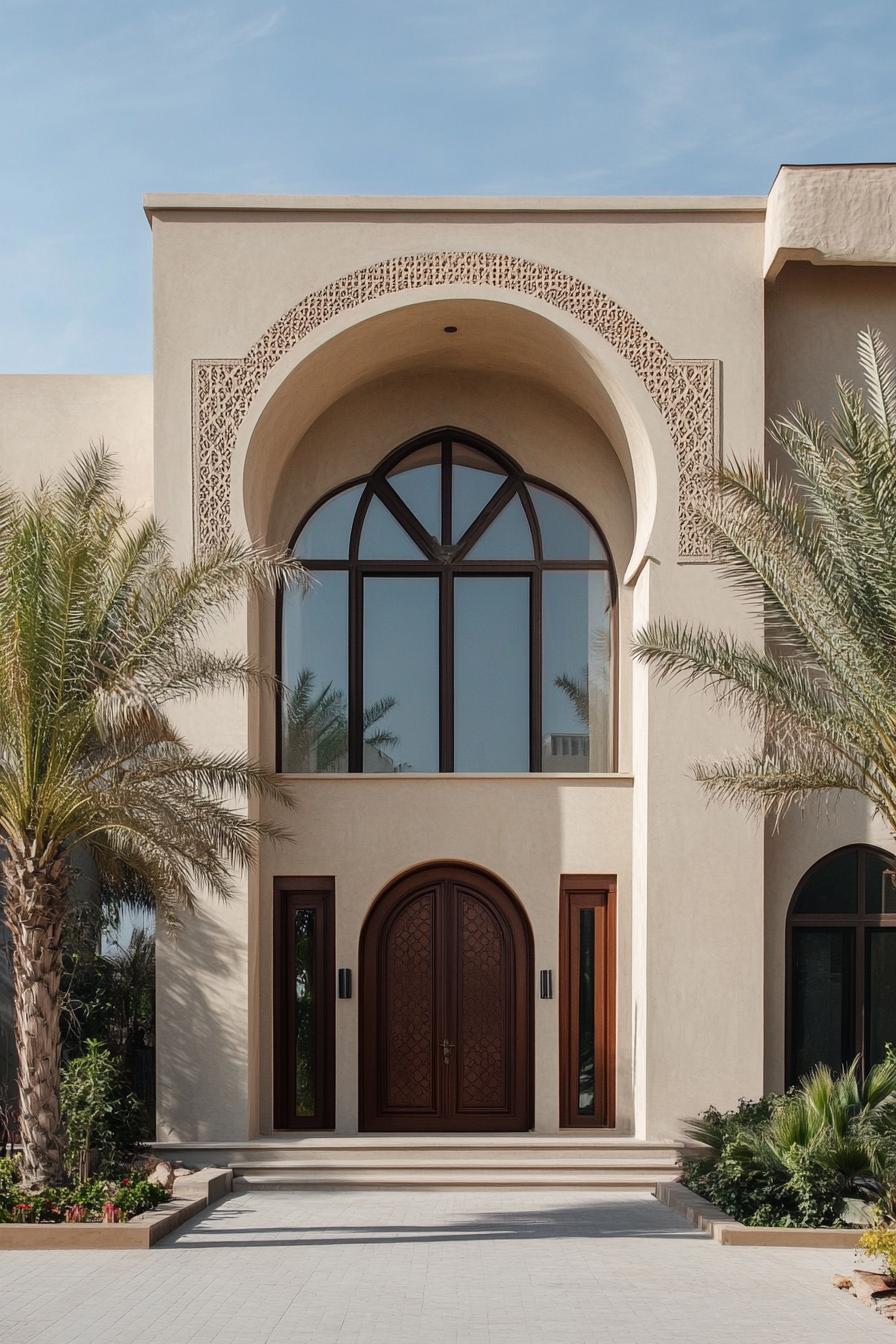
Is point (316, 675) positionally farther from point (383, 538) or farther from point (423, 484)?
point (423, 484)

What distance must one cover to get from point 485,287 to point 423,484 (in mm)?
2322

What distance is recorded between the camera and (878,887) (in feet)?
47.3

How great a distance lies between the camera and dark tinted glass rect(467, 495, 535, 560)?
1538cm

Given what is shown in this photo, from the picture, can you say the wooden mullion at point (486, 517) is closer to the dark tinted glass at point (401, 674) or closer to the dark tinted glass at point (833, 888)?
the dark tinted glass at point (401, 674)

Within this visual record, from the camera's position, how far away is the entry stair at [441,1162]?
1309cm

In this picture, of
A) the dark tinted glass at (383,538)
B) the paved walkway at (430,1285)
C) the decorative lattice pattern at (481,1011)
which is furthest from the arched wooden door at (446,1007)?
the dark tinted glass at (383,538)

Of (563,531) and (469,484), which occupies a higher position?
(469,484)

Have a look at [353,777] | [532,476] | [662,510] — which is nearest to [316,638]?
[353,777]

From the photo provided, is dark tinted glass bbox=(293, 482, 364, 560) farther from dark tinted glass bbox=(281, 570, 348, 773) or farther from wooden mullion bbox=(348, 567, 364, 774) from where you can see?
wooden mullion bbox=(348, 567, 364, 774)

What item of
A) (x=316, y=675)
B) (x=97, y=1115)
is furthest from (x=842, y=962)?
(x=97, y=1115)

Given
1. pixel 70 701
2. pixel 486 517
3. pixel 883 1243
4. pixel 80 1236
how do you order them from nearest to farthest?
1. pixel 883 1243
2. pixel 80 1236
3. pixel 70 701
4. pixel 486 517

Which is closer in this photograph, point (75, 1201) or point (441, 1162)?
point (75, 1201)

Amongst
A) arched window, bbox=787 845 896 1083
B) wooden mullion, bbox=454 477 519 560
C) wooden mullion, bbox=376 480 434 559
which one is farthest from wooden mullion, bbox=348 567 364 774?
arched window, bbox=787 845 896 1083

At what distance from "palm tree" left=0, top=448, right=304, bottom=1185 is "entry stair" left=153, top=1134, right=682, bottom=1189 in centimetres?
256
